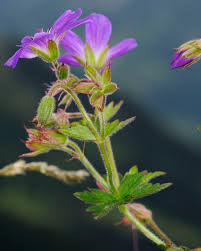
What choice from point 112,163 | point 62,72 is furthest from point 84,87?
→ point 112,163

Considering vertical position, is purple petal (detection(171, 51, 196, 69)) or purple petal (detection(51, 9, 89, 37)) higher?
purple petal (detection(51, 9, 89, 37))

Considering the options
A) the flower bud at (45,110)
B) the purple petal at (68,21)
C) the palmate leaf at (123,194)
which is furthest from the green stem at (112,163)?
the purple petal at (68,21)

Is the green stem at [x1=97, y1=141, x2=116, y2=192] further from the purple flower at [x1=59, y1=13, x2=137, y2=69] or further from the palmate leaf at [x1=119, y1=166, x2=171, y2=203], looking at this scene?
the purple flower at [x1=59, y1=13, x2=137, y2=69]

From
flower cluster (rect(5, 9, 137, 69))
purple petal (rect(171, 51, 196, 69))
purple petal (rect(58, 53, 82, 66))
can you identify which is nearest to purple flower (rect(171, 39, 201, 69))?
purple petal (rect(171, 51, 196, 69))

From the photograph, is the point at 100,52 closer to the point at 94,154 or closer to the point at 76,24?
the point at 76,24

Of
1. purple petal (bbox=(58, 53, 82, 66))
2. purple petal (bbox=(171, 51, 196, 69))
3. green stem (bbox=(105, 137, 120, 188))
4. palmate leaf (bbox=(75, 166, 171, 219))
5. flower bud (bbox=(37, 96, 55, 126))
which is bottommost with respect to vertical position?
palmate leaf (bbox=(75, 166, 171, 219))

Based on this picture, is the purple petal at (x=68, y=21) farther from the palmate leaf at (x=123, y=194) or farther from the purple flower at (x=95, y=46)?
the palmate leaf at (x=123, y=194)

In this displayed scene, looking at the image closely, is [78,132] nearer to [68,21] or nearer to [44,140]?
[44,140]
